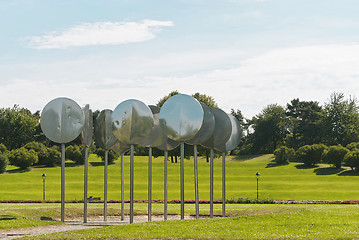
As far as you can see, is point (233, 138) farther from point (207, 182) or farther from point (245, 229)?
point (207, 182)

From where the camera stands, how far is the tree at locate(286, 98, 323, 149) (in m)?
104

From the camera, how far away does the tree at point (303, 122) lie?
104 m

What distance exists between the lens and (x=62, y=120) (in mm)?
22453

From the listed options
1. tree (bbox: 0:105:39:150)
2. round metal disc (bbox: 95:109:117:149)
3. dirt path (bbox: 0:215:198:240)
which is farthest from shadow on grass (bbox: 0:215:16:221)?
tree (bbox: 0:105:39:150)

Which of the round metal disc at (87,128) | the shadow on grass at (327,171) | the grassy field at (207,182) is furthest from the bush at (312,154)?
the round metal disc at (87,128)

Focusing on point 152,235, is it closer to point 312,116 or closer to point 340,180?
point 340,180

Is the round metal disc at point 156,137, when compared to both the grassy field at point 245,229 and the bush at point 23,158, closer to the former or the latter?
the grassy field at point 245,229

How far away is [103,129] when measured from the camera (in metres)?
24.2

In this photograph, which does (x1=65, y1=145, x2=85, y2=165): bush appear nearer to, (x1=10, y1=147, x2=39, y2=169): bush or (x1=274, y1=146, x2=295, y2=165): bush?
(x1=10, y1=147, x2=39, y2=169): bush

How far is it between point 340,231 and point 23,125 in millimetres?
86449

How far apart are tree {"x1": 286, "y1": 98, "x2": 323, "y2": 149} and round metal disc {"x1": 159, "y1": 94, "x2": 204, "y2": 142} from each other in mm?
84094

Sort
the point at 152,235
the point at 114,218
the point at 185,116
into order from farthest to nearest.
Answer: the point at 114,218, the point at 185,116, the point at 152,235

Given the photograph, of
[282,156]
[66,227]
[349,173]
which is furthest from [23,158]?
[66,227]

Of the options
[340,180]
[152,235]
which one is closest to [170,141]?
[152,235]
